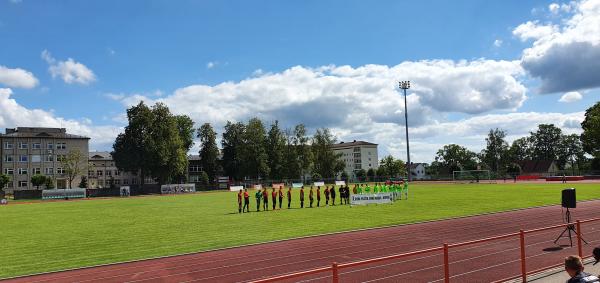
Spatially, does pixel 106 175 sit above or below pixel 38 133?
below

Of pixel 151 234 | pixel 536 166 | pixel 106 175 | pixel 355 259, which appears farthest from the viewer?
pixel 106 175

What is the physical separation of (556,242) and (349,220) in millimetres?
10621

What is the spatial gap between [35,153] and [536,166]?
126149mm

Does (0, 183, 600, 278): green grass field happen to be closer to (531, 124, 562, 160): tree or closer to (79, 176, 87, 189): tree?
(79, 176, 87, 189): tree

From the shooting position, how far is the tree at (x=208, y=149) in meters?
104

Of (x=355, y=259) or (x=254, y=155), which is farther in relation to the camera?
(x=254, y=155)

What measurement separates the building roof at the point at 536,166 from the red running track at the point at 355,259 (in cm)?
11969

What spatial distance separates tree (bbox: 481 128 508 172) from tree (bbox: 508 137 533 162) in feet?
11.6

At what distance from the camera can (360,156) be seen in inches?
7156

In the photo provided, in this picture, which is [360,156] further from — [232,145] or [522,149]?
[232,145]

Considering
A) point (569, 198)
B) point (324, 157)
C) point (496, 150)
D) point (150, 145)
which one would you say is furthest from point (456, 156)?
point (569, 198)

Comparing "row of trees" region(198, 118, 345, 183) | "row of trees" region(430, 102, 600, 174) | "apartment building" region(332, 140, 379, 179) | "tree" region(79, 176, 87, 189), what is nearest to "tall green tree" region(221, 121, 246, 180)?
"row of trees" region(198, 118, 345, 183)

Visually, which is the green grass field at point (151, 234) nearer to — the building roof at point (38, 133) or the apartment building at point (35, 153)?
the apartment building at point (35, 153)

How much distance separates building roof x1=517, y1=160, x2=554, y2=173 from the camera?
125062 millimetres
